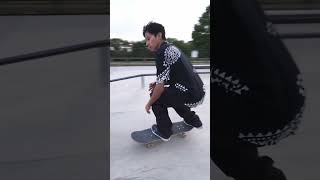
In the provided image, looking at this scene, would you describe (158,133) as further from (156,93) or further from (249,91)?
(249,91)

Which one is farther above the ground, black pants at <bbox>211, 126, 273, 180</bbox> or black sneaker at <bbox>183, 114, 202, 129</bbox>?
black sneaker at <bbox>183, 114, 202, 129</bbox>

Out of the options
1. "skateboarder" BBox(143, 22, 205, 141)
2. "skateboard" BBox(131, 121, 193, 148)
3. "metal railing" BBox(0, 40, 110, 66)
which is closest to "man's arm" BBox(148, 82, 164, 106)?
"skateboarder" BBox(143, 22, 205, 141)

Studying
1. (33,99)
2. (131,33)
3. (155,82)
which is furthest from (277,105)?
(33,99)

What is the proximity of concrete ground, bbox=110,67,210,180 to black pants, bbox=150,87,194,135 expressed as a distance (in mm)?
22

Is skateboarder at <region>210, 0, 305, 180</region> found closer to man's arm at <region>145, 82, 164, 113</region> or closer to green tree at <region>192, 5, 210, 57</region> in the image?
green tree at <region>192, 5, 210, 57</region>

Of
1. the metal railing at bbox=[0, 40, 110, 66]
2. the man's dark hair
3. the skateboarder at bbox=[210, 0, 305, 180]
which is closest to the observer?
the man's dark hair

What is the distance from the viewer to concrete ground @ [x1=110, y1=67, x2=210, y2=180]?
155 centimetres

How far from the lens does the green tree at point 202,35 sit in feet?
5.05

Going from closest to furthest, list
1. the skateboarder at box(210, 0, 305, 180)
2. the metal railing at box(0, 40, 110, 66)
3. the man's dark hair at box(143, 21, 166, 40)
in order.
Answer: the man's dark hair at box(143, 21, 166, 40), the skateboarder at box(210, 0, 305, 180), the metal railing at box(0, 40, 110, 66)

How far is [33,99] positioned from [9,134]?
0.20 meters

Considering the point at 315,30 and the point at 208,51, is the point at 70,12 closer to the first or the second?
the point at 208,51

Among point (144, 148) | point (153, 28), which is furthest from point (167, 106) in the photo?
point (153, 28)

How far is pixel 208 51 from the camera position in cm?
158

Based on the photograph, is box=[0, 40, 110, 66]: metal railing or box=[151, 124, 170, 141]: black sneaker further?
box=[0, 40, 110, 66]: metal railing
